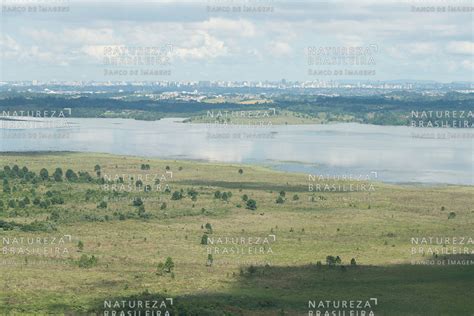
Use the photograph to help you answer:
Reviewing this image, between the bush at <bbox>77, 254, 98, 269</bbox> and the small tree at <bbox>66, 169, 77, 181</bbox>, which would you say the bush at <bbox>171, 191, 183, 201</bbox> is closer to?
the small tree at <bbox>66, 169, 77, 181</bbox>

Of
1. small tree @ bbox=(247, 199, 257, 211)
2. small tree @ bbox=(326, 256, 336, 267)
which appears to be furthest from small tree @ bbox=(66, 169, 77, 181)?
small tree @ bbox=(326, 256, 336, 267)

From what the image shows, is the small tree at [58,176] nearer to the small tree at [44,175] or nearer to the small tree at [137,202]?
the small tree at [44,175]

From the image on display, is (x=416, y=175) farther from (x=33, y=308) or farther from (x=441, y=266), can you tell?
(x=33, y=308)

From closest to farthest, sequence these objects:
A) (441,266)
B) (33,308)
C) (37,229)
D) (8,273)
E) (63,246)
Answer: (33,308), (8,273), (441,266), (63,246), (37,229)

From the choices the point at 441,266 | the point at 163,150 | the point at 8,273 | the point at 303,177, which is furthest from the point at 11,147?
the point at 441,266

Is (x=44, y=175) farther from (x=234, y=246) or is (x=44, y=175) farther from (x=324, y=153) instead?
(x=324, y=153)

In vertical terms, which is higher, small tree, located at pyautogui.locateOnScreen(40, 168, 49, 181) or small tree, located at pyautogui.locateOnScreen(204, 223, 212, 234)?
small tree, located at pyautogui.locateOnScreen(40, 168, 49, 181)

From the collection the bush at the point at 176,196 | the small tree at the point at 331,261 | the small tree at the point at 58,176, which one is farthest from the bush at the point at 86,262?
the small tree at the point at 58,176

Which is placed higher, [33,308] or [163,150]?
[163,150]

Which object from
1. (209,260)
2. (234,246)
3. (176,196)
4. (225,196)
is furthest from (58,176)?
(209,260)
